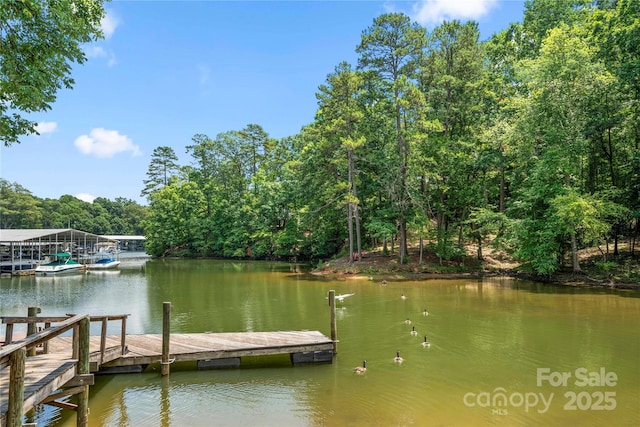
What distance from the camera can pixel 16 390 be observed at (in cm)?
488

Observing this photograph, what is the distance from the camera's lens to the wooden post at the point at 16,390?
15.9 ft

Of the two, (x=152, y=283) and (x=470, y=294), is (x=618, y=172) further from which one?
(x=152, y=283)

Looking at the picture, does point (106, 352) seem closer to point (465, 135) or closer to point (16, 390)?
point (16, 390)

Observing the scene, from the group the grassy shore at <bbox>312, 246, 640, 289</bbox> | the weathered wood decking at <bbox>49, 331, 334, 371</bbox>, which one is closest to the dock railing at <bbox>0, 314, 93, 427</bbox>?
the weathered wood decking at <bbox>49, 331, 334, 371</bbox>

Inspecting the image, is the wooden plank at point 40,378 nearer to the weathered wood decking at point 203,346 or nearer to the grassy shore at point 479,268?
the weathered wood decking at point 203,346

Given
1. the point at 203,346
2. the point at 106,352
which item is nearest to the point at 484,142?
the point at 203,346

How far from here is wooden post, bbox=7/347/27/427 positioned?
15.9ft

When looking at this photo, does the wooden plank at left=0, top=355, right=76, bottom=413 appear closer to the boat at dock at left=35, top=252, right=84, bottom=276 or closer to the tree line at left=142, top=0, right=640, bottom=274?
the tree line at left=142, top=0, right=640, bottom=274

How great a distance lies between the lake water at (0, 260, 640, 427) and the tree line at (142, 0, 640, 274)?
730 cm

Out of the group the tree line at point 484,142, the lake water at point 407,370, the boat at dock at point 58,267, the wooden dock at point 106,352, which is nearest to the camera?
the wooden dock at point 106,352

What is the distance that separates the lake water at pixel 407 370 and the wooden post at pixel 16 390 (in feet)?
9.08

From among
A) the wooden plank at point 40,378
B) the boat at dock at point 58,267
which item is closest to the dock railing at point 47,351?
the wooden plank at point 40,378

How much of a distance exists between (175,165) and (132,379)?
228 feet

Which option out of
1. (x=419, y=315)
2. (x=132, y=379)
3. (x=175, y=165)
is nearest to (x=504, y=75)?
(x=419, y=315)
